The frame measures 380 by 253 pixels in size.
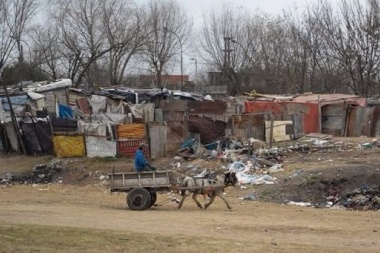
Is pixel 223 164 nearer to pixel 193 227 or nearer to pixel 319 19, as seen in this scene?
pixel 193 227

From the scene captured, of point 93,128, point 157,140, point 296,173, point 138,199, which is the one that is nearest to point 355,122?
point 157,140

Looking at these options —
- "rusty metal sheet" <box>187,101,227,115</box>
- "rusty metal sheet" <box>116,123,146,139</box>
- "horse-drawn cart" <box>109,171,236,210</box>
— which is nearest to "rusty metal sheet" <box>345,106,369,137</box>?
"rusty metal sheet" <box>187,101,227,115</box>

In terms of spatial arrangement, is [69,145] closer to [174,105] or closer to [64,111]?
[64,111]


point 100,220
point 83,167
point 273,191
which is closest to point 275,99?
point 83,167

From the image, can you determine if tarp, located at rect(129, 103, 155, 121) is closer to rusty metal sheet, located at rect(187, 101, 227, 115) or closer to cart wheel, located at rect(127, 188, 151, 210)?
rusty metal sheet, located at rect(187, 101, 227, 115)

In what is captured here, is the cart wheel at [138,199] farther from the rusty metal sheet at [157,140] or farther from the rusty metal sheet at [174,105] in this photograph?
the rusty metal sheet at [174,105]

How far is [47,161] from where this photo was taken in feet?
102

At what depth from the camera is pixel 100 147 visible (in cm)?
3034

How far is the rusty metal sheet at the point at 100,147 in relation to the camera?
30141 millimetres

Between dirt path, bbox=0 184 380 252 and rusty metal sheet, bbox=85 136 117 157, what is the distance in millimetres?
8018

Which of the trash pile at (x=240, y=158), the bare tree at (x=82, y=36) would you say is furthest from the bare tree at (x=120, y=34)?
the trash pile at (x=240, y=158)

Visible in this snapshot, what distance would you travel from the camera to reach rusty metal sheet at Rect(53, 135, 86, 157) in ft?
101

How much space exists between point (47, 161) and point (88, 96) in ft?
26.0

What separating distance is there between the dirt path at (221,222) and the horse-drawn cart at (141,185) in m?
0.42
